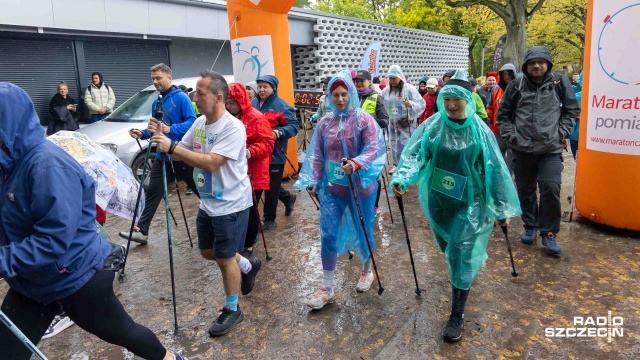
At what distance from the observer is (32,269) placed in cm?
204

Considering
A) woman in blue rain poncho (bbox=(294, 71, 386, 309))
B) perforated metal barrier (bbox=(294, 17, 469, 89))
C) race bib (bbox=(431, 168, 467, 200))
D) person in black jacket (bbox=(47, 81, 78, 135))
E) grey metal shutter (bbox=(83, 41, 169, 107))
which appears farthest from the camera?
perforated metal barrier (bbox=(294, 17, 469, 89))

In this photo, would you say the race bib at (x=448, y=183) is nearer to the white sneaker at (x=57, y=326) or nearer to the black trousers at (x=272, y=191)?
the black trousers at (x=272, y=191)

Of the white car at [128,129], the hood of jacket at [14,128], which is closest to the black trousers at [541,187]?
the hood of jacket at [14,128]

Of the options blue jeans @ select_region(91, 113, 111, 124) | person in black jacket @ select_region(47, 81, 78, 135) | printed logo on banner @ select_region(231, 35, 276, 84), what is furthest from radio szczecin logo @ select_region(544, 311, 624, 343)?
blue jeans @ select_region(91, 113, 111, 124)

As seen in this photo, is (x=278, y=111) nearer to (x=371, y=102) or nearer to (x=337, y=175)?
(x=371, y=102)

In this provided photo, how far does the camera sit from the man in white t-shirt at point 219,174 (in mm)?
3182

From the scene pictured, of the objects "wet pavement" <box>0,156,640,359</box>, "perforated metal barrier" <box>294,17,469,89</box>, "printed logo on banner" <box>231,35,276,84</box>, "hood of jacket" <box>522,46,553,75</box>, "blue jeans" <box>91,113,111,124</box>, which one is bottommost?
"wet pavement" <box>0,156,640,359</box>

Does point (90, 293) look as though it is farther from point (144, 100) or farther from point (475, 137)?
point (144, 100)

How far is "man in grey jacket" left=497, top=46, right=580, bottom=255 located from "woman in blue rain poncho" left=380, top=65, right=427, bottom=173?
111 inches

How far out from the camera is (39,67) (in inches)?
389

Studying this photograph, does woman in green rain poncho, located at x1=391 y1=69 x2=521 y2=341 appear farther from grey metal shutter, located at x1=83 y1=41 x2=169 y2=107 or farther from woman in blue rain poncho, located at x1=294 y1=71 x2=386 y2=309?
grey metal shutter, located at x1=83 y1=41 x2=169 y2=107

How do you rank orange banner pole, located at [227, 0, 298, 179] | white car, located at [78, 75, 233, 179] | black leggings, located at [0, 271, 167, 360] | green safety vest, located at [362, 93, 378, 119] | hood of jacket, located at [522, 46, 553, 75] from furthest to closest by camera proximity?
white car, located at [78, 75, 233, 179]
orange banner pole, located at [227, 0, 298, 179]
green safety vest, located at [362, 93, 378, 119]
hood of jacket, located at [522, 46, 553, 75]
black leggings, located at [0, 271, 167, 360]

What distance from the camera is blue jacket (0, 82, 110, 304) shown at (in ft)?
6.68

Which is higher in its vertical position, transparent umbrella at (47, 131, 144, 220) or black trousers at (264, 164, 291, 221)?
transparent umbrella at (47, 131, 144, 220)
